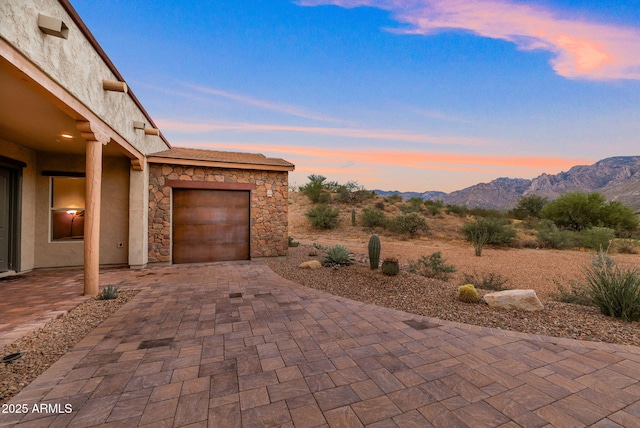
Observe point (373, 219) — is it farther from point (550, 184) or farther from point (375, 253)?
point (550, 184)

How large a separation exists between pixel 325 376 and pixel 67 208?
27.7ft

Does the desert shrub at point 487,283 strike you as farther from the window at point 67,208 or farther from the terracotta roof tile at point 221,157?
the window at point 67,208

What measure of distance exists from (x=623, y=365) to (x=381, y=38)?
38.8 ft

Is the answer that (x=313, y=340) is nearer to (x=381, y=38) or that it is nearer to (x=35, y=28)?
(x=35, y=28)

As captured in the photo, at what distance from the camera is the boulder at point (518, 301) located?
378cm

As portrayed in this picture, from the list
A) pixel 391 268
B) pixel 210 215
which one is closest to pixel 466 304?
pixel 391 268

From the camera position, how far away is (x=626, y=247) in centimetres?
1073

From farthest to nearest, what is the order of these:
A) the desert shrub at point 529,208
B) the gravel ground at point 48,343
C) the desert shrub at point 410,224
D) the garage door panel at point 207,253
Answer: the desert shrub at point 529,208
the desert shrub at point 410,224
the garage door panel at point 207,253
the gravel ground at point 48,343

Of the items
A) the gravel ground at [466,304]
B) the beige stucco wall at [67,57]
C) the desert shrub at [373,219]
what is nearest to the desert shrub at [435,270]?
the gravel ground at [466,304]

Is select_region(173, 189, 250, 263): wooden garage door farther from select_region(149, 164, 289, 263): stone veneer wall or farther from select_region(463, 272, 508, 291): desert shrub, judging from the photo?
select_region(463, 272, 508, 291): desert shrub

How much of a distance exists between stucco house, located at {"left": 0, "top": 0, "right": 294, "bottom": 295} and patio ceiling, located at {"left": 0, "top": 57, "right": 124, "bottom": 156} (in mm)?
27

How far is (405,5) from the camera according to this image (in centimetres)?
720

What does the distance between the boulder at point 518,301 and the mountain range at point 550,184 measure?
50.8 m

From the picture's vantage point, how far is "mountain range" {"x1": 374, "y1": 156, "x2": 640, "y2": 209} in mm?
57000
